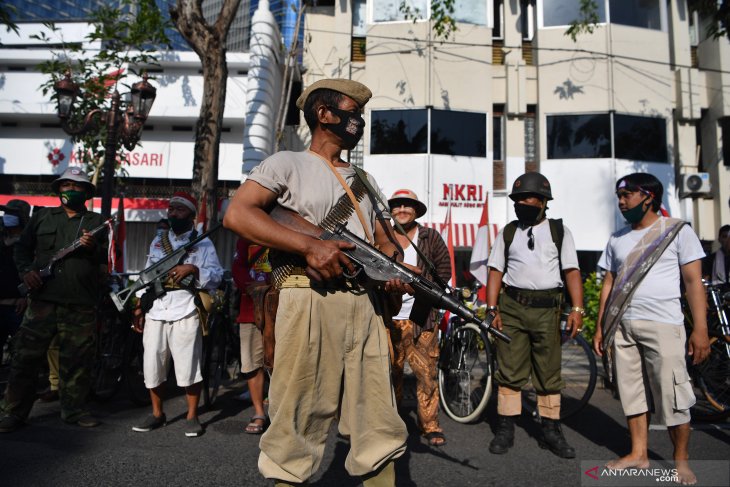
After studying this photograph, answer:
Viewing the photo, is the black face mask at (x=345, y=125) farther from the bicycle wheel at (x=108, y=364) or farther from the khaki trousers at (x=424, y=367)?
the bicycle wheel at (x=108, y=364)

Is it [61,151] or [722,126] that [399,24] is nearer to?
[722,126]

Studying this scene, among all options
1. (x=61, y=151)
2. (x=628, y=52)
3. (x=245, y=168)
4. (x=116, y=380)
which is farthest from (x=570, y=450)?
(x=61, y=151)

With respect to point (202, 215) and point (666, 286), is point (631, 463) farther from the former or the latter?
point (202, 215)

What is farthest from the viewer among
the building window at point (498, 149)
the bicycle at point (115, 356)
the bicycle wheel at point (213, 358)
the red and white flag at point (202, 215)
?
the building window at point (498, 149)

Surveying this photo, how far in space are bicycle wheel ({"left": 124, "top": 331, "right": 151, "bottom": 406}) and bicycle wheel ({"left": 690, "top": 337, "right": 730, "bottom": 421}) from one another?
5415 millimetres

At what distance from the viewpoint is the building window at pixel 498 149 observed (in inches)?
607

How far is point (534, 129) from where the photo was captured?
15641mm

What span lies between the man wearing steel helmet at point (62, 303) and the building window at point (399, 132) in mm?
10838

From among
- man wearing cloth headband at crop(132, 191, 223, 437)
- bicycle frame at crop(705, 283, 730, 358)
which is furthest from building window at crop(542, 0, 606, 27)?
man wearing cloth headband at crop(132, 191, 223, 437)

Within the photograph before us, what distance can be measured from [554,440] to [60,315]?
4.25m

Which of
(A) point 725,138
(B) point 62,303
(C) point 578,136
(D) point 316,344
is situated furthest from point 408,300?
(A) point 725,138

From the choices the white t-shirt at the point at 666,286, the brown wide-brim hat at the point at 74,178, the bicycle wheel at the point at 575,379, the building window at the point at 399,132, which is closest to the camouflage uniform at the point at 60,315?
the brown wide-brim hat at the point at 74,178

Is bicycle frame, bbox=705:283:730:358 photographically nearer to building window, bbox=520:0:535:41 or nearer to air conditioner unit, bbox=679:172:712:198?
air conditioner unit, bbox=679:172:712:198

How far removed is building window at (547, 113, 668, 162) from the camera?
14.8m
